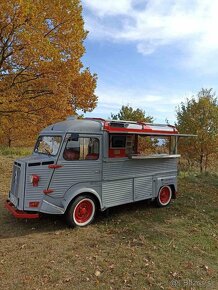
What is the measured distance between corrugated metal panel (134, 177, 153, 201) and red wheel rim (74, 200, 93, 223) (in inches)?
62.3

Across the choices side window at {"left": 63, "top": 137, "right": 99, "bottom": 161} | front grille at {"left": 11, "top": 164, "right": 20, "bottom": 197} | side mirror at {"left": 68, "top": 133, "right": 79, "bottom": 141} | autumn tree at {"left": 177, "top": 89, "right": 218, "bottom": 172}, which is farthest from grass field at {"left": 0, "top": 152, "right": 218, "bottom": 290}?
autumn tree at {"left": 177, "top": 89, "right": 218, "bottom": 172}

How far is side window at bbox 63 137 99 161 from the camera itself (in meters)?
7.69

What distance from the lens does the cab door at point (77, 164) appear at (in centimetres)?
745

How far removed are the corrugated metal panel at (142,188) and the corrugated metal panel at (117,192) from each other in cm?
20

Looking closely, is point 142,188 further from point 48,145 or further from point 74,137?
point 48,145

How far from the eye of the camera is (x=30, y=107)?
42.9 ft

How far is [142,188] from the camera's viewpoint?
9.07 m

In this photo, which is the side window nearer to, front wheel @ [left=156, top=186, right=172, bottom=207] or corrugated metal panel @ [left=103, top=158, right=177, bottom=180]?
corrugated metal panel @ [left=103, top=158, right=177, bottom=180]

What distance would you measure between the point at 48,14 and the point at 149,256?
9.81 metres

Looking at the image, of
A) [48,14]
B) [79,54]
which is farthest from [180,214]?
[48,14]

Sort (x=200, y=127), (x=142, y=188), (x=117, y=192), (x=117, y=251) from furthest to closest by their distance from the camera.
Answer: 1. (x=200, y=127)
2. (x=142, y=188)
3. (x=117, y=192)
4. (x=117, y=251)

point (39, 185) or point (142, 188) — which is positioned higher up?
point (39, 185)

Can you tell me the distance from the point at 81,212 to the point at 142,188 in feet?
7.05

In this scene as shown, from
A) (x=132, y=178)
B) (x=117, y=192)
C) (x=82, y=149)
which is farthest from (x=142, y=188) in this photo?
(x=82, y=149)
